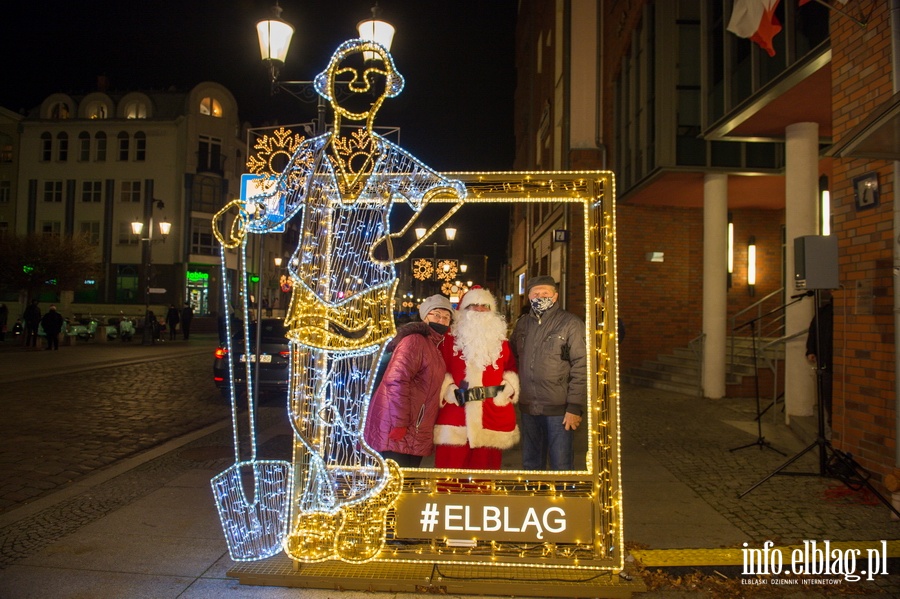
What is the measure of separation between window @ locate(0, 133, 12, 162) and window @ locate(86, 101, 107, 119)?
5442 mm

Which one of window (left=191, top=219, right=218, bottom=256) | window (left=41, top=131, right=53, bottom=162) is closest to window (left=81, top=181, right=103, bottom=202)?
window (left=41, top=131, right=53, bottom=162)

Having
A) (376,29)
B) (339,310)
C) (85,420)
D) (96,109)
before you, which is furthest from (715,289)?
(96,109)

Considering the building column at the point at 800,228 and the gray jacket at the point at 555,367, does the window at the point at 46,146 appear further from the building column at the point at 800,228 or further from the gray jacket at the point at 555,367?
the gray jacket at the point at 555,367

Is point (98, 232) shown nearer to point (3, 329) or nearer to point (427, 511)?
point (3, 329)

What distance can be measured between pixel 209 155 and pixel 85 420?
121ft

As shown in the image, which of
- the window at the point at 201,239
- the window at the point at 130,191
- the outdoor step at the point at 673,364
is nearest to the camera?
the outdoor step at the point at 673,364

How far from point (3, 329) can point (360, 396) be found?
26799mm

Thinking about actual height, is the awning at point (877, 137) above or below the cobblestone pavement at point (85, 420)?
above

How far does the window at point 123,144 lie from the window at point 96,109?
2.41 m

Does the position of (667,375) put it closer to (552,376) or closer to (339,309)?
(552,376)

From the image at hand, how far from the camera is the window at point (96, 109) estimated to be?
43.2m

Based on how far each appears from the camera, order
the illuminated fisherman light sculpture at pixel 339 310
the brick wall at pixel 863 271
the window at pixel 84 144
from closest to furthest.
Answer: the illuminated fisherman light sculpture at pixel 339 310 → the brick wall at pixel 863 271 → the window at pixel 84 144

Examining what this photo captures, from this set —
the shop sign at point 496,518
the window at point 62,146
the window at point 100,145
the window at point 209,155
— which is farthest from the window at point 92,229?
the shop sign at point 496,518

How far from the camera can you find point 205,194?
139 ft
